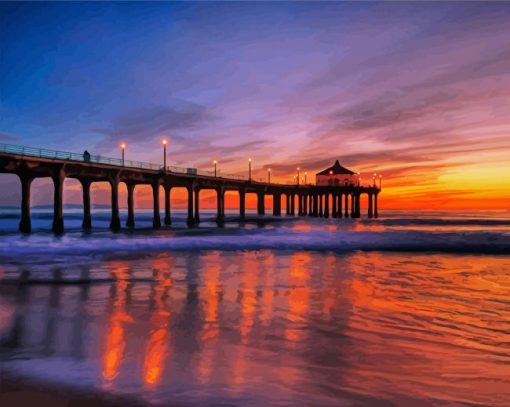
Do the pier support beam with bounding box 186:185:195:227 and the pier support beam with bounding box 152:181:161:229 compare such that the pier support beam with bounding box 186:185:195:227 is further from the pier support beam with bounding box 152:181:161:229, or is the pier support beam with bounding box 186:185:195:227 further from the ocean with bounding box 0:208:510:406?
the ocean with bounding box 0:208:510:406

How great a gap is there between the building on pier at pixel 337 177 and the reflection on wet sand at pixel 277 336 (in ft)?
322

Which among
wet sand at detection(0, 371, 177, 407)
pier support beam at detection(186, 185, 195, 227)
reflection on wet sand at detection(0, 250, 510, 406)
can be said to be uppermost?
pier support beam at detection(186, 185, 195, 227)

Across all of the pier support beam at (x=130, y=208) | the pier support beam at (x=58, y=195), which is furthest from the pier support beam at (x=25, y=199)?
the pier support beam at (x=130, y=208)

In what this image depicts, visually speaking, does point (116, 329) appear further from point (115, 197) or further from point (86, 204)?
point (86, 204)

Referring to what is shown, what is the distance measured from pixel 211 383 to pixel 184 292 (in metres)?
7.36

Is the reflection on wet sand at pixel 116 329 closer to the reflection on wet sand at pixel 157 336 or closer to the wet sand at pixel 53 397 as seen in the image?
the reflection on wet sand at pixel 157 336

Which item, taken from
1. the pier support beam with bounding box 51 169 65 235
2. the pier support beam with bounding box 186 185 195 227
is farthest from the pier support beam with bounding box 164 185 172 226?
the pier support beam with bounding box 51 169 65 235

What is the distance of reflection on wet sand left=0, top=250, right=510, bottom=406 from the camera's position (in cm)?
566

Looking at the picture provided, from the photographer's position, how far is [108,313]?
10000 millimetres

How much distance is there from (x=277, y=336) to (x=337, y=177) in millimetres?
108712

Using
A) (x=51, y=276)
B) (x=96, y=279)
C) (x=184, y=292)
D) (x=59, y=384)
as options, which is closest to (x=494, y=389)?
(x=59, y=384)

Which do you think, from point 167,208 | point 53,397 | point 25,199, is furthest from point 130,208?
point 53,397

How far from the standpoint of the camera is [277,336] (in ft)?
26.8

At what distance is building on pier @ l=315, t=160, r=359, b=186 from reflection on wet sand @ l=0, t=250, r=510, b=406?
98.0m
